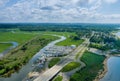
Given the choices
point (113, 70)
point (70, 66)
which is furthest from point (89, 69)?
point (113, 70)

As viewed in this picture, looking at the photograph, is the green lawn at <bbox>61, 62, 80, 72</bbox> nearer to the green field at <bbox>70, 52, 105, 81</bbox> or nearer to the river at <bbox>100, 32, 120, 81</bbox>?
the green field at <bbox>70, 52, 105, 81</bbox>

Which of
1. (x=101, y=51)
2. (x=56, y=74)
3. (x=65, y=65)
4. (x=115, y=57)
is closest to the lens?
(x=56, y=74)

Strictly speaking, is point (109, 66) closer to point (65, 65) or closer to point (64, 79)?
point (65, 65)

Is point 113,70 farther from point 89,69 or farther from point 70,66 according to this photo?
point 70,66

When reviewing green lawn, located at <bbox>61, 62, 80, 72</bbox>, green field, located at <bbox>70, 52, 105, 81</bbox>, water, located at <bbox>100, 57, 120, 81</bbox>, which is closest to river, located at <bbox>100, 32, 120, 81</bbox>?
water, located at <bbox>100, 57, 120, 81</bbox>

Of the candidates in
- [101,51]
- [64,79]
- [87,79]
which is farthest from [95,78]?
[101,51]

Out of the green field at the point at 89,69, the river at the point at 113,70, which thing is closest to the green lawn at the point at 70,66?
the green field at the point at 89,69
